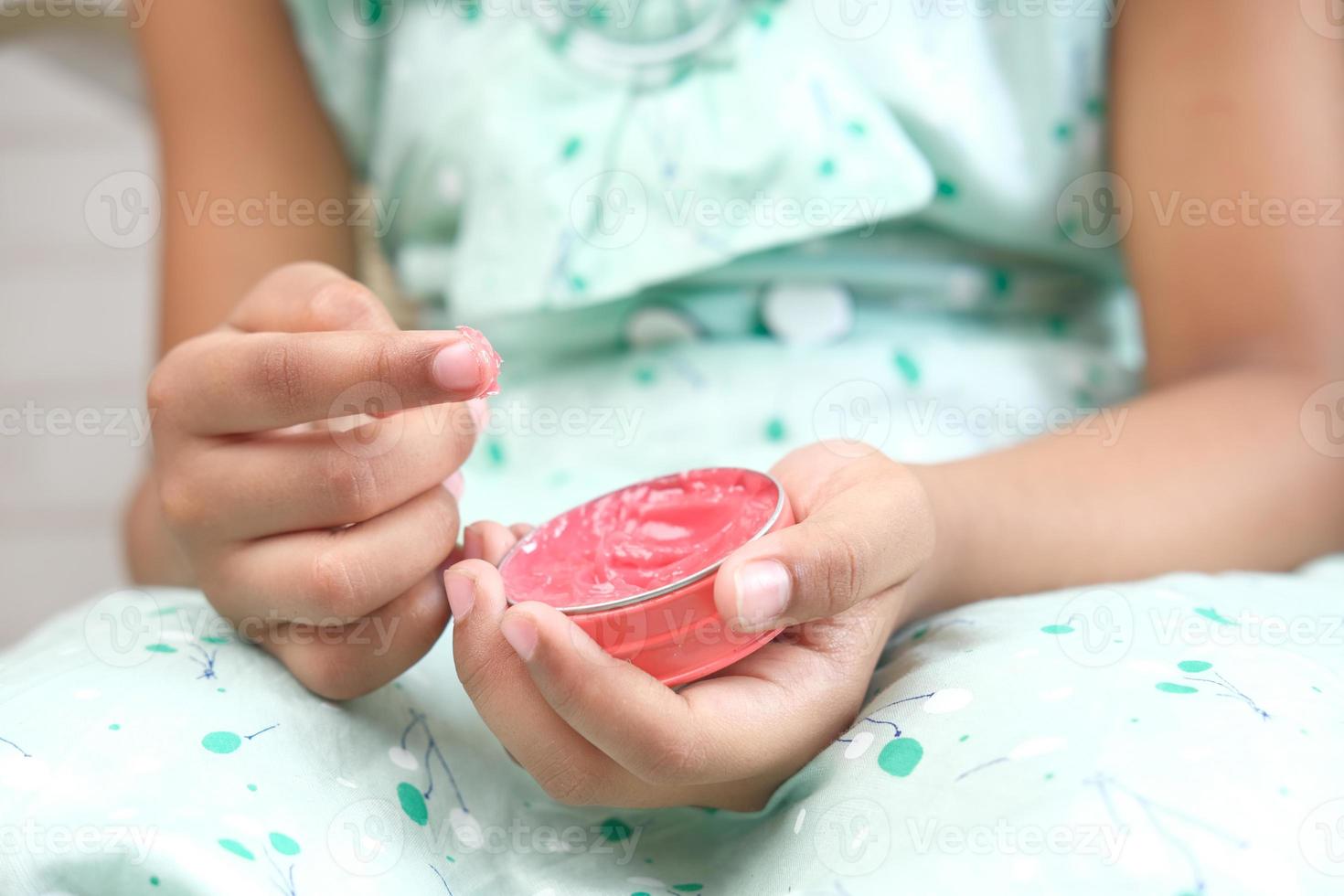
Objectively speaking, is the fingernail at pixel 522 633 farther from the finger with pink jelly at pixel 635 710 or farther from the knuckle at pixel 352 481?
the knuckle at pixel 352 481

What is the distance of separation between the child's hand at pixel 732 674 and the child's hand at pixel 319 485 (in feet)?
0.14

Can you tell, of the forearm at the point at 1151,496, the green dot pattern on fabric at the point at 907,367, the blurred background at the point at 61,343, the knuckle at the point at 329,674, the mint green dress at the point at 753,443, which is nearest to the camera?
the mint green dress at the point at 753,443

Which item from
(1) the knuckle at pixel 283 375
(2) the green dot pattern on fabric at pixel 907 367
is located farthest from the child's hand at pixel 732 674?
(2) the green dot pattern on fabric at pixel 907 367

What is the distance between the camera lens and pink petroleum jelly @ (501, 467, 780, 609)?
1.54 ft

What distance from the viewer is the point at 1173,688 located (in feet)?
1.39

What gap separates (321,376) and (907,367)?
46 centimetres

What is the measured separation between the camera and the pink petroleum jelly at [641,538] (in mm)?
468

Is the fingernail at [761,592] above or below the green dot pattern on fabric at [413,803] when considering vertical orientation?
above

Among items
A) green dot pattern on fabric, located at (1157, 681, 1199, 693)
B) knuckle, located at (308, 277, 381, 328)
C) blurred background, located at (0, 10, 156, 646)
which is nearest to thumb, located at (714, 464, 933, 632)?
green dot pattern on fabric, located at (1157, 681, 1199, 693)

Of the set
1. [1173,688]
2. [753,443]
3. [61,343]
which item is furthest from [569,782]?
[61,343]

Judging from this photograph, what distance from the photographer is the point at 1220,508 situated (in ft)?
2.18

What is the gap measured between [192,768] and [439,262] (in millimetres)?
529

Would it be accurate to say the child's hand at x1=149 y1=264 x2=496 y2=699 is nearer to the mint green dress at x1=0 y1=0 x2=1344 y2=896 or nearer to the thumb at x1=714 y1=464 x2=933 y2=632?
the mint green dress at x1=0 y1=0 x2=1344 y2=896

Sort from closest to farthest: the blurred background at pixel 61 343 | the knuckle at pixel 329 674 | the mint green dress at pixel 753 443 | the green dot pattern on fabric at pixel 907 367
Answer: the mint green dress at pixel 753 443 → the knuckle at pixel 329 674 → the green dot pattern on fabric at pixel 907 367 → the blurred background at pixel 61 343
